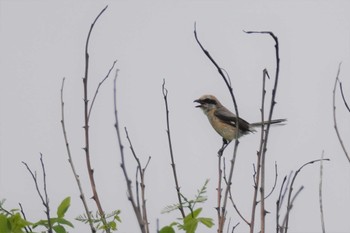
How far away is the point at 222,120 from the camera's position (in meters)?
9.62

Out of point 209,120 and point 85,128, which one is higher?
point 209,120

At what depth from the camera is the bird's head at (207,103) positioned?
9750mm

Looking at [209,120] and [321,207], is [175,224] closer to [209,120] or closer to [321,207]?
[321,207]

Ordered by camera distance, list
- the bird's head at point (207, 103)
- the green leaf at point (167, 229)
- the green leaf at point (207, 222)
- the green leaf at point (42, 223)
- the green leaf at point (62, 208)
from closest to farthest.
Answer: the green leaf at point (167, 229) → the green leaf at point (207, 222) → the green leaf at point (42, 223) → the green leaf at point (62, 208) → the bird's head at point (207, 103)

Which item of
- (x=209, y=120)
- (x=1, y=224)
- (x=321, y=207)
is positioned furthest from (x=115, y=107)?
(x=209, y=120)

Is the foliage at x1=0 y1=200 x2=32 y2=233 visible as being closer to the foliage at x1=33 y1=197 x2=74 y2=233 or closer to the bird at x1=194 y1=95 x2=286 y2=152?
the foliage at x1=33 y1=197 x2=74 y2=233

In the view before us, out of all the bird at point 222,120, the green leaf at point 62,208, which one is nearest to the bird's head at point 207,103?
the bird at point 222,120

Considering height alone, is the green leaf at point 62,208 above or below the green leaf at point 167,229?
above

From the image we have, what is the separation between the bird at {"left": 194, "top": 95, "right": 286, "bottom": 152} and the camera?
9375 millimetres

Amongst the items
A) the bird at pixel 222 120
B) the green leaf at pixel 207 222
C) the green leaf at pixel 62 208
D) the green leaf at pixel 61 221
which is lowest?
the green leaf at pixel 207 222

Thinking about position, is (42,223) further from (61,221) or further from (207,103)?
(207,103)

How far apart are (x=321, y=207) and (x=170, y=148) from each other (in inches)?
37.3

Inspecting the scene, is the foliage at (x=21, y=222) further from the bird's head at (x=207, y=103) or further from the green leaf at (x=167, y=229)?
the bird's head at (x=207, y=103)

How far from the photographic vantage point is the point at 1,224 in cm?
293
